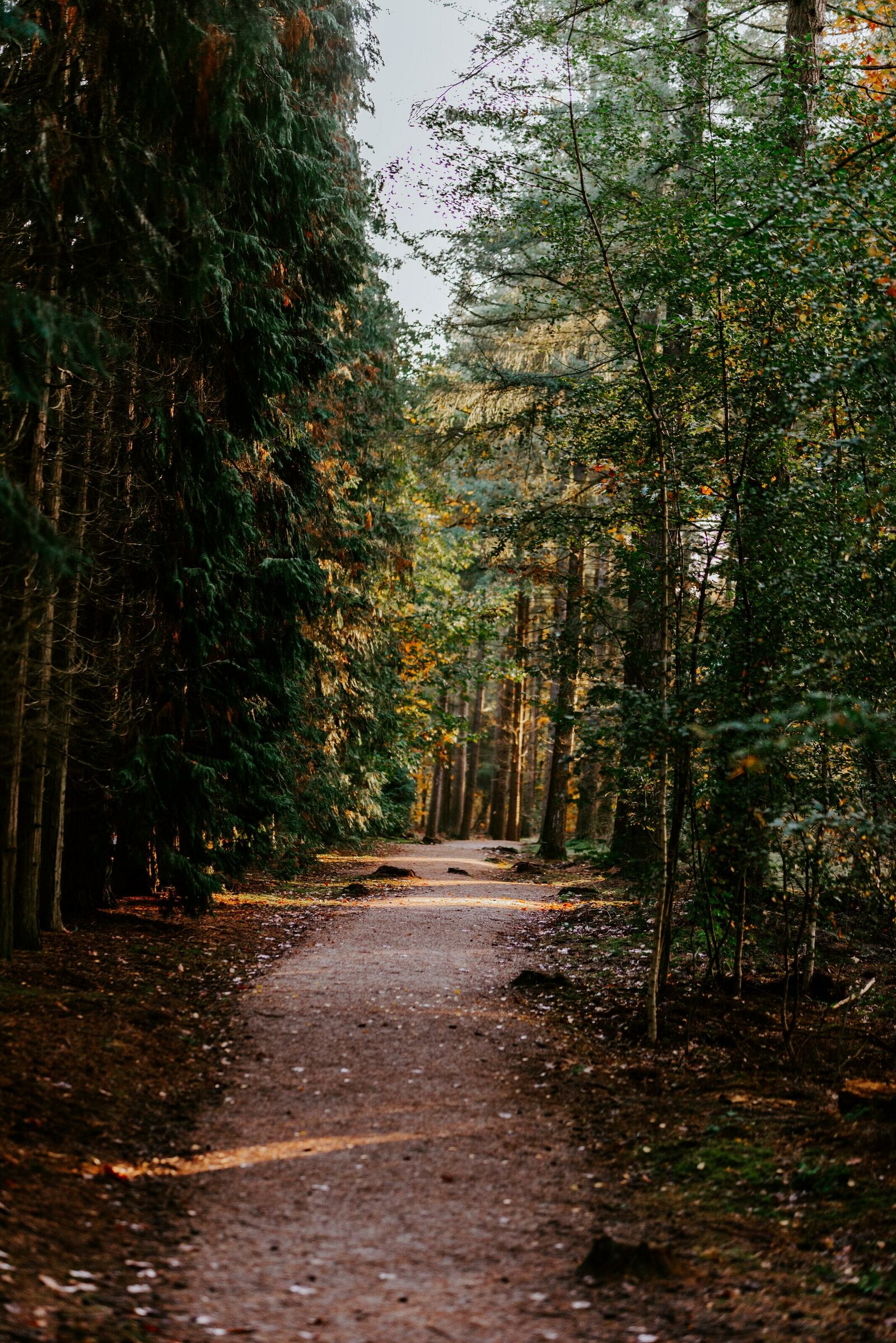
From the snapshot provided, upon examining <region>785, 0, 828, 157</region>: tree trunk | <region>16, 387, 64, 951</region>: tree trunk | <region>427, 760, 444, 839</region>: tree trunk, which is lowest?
<region>427, 760, 444, 839</region>: tree trunk

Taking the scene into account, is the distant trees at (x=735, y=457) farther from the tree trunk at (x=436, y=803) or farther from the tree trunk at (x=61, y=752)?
the tree trunk at (x=436, y=803)

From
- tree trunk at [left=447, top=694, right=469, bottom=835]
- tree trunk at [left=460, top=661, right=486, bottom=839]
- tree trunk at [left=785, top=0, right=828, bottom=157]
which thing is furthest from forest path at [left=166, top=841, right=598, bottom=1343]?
tree trunk at [left=447, top=694, right=469, bottom=835]

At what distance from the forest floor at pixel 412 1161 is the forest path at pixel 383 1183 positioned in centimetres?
2

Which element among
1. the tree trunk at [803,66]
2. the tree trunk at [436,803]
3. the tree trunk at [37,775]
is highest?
the tree trunk at [803,66]

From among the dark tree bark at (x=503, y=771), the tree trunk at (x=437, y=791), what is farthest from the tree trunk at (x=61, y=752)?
the tree trunk at (x=437, y=791)

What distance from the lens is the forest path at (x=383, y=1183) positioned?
3502 millimetres

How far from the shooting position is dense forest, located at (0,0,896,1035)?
Answer: 18.8ft

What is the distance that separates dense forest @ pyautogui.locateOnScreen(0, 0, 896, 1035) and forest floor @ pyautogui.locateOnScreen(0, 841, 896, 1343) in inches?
35.1

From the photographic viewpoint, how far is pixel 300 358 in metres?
11.5

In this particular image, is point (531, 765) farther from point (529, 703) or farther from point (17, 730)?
point (17, 730)

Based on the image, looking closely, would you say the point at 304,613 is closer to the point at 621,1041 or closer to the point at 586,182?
the point at 621,1041

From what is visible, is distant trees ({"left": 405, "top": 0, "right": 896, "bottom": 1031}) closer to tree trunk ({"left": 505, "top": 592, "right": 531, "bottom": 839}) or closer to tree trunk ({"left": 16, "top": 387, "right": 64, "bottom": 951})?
tree trunk ({"left": 16, "top": 387, "right": 64, "bottom": 951})

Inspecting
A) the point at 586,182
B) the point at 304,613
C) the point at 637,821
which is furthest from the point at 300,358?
the point at 637,821

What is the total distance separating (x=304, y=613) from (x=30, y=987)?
5517 millimetres
